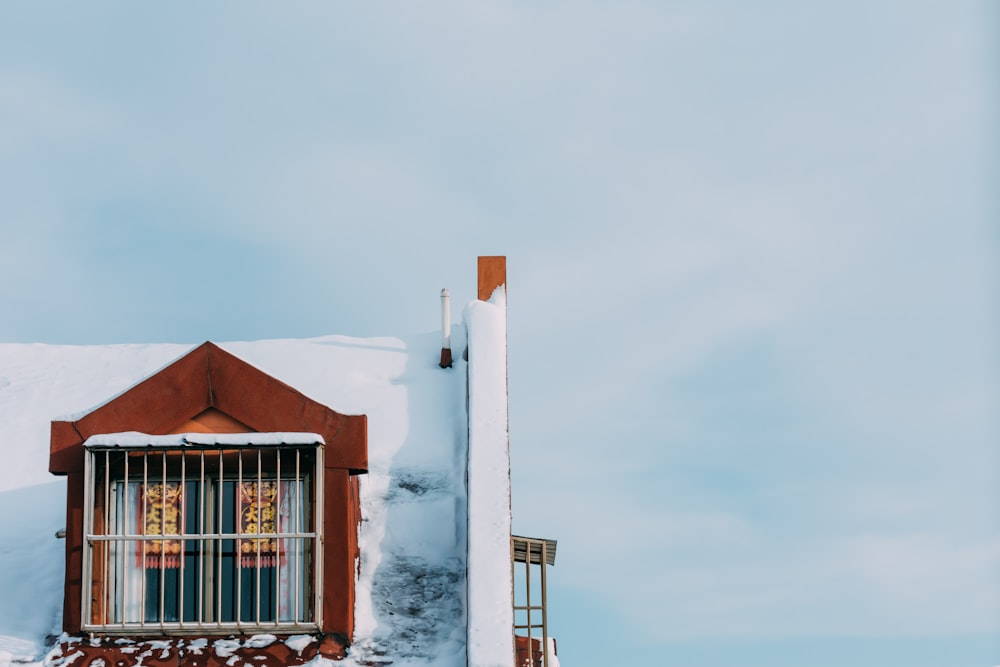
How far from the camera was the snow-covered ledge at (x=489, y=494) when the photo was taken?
12.2m

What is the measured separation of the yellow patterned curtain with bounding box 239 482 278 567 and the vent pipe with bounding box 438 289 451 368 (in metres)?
3.82

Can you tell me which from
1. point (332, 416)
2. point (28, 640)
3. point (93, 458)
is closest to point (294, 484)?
point (332, 416)

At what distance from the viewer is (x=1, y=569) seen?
13.5 m

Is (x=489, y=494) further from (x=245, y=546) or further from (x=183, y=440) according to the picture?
(x=183, y=440)

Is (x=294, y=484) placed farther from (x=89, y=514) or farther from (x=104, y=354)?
(x=104, y=354)

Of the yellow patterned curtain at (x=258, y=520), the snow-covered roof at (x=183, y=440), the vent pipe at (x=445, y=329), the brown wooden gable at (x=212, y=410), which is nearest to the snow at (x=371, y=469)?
the snow-covered roof at (x=183, y=440)

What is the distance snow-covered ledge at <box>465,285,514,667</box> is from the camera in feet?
40.0

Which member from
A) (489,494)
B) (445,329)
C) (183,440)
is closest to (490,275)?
(445,329)

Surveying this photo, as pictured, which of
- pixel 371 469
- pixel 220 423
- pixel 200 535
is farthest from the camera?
pixel 371 469

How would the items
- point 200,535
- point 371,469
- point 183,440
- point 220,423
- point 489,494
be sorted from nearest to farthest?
1. point 200,535
2. point 183,440
3. point 220,423
4. point 489,494
5. point 371,469

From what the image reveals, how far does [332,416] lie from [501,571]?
6.75 ft

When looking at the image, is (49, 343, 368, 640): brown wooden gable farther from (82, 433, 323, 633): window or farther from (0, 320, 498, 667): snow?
(0, 320, 498, 667): snow

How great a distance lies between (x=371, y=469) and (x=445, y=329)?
2.51 meters

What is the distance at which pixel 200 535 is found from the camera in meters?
12.4
